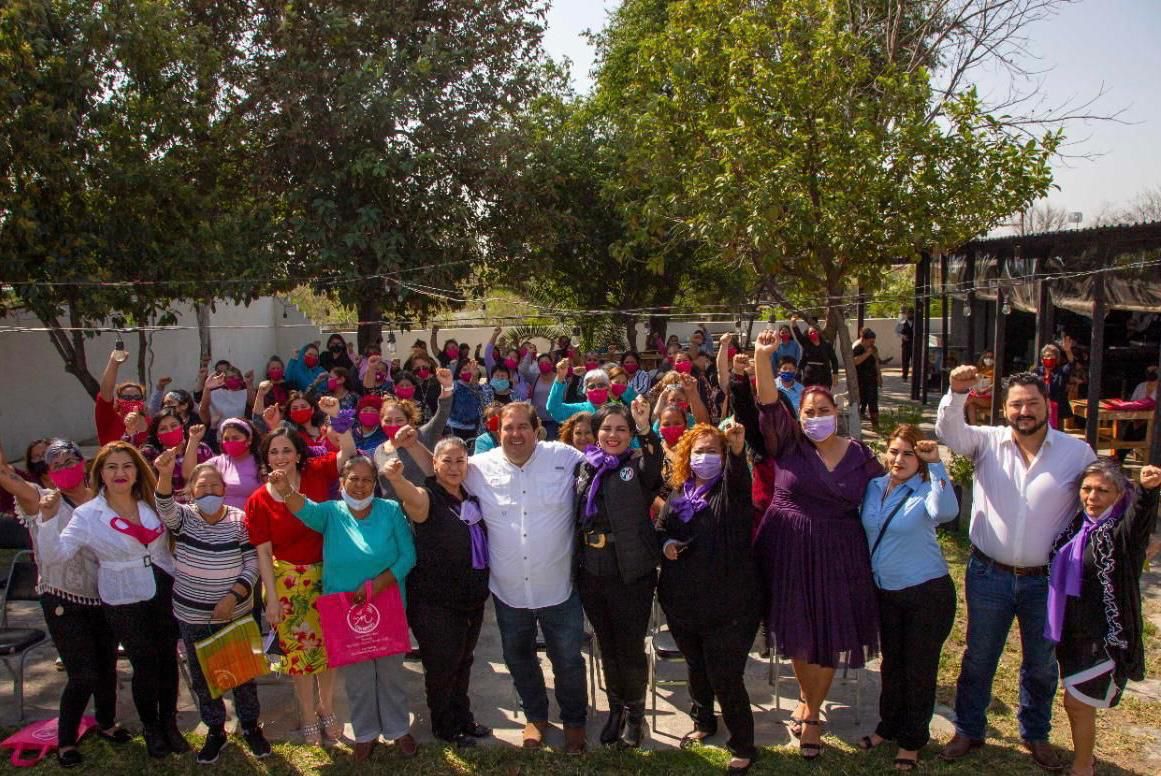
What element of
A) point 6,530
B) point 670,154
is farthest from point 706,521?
point 670,154

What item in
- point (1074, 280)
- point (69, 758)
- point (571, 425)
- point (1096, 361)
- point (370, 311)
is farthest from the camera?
point (370, 311)

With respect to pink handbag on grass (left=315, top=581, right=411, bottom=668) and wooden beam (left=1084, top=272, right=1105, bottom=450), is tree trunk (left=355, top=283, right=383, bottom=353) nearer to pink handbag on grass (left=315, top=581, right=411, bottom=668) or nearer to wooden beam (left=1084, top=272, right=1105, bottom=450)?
wooden beam (left=1084, top=272, right=1105, bottom=450)

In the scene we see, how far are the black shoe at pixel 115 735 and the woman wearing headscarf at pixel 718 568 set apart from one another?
272 cm

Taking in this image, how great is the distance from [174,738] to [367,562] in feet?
4.34

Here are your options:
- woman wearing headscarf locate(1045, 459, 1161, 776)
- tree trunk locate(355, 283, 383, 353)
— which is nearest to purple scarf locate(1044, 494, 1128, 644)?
woman wearing headscarf locate(1045, 459, 1161, 776)

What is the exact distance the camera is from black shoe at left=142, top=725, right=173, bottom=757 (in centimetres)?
439

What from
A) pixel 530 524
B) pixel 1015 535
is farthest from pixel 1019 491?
pixel 530 524

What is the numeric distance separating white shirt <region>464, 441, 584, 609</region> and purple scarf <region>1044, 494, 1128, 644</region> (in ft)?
6.77

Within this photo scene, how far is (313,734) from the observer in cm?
451

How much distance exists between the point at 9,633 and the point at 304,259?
9046mm

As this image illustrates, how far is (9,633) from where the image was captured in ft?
16.0

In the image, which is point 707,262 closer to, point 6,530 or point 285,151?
point 285,151

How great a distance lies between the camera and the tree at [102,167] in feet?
30.1

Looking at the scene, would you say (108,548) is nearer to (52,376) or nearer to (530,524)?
(530,524)
